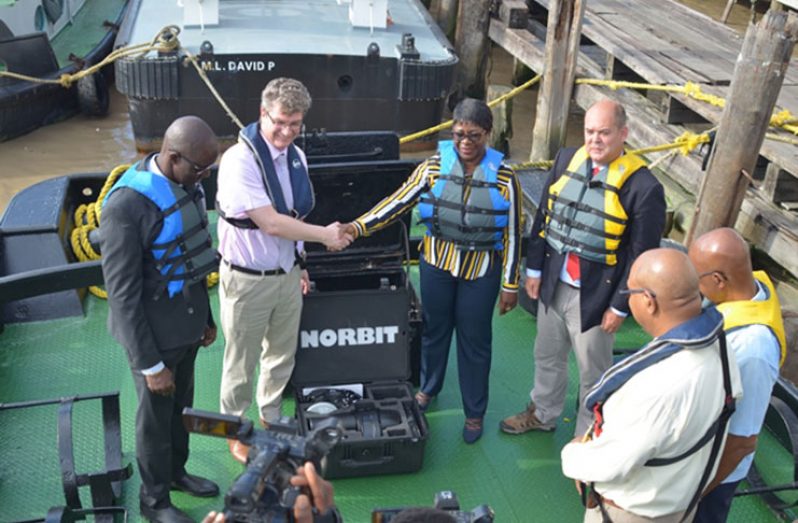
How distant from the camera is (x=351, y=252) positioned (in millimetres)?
4289

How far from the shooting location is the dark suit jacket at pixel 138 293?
111 inches

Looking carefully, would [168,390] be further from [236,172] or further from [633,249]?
[633,249]

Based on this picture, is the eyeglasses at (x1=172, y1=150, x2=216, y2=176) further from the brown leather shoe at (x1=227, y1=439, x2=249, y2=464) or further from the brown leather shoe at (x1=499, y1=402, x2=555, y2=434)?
the brown leather shoe at (x1=499, y1=402, x2=555, y2=434)

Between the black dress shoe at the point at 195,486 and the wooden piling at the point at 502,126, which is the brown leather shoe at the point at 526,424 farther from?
the wooden piling at the point at 502,126

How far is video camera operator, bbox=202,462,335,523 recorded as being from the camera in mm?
1958

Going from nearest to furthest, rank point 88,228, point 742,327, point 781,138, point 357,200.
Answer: point 742,327 < point 357,200 < point 88,228 < point 781,138

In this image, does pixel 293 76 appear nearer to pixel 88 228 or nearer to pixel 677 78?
pixel 677 78

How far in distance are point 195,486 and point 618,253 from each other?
2.00 metres

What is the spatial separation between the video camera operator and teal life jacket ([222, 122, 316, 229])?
4.92 ft

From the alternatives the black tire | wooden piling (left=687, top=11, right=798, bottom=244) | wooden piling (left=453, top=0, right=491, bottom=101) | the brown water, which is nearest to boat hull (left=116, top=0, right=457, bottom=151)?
the brown water

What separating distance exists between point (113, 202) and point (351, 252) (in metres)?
1.63

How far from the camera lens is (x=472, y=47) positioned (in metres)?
10.8

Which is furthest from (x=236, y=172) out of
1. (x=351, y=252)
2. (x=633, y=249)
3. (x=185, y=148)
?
(x=633, y=249)

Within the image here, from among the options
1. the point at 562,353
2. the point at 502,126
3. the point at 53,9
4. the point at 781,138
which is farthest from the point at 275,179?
the point at 53,9
